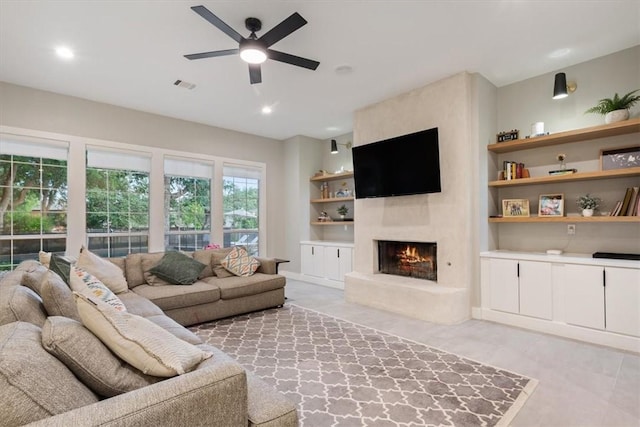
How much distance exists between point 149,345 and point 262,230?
5315 millimetres

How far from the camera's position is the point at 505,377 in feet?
8.07

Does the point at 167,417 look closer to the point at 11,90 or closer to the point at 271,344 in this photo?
the point at 271,344

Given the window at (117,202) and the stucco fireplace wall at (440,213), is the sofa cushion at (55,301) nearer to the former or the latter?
the stucco fireplace wall at (440,213)

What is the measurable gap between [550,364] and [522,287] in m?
1.03

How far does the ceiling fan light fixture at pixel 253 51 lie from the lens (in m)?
2.65

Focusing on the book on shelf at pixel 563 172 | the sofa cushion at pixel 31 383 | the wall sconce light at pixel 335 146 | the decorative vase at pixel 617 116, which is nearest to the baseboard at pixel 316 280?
the wall sconce light at pixel 335 146

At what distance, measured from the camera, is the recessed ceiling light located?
3.23m

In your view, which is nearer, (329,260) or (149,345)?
(149,345)

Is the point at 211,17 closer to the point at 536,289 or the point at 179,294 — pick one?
the point at 179,294

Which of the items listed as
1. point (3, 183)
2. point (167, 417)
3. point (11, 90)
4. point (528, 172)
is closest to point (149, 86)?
point (11, 90)

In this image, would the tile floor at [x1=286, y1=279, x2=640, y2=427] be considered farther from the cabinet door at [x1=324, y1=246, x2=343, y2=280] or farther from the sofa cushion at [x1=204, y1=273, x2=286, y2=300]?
the cabinet door at [x1=324, y1=246, x2=343, y2=280]

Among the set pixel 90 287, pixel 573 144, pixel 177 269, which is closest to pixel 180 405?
pixel 90 287

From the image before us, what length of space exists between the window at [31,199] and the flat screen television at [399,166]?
4096 millimetres

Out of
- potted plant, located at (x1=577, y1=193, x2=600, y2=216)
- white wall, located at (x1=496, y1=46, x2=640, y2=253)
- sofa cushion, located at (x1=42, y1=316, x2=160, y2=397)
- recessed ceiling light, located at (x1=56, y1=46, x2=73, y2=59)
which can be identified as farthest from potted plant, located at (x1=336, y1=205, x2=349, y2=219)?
sofa cushion, located at (x1=42, y1=316, x2=160, y2=397)
